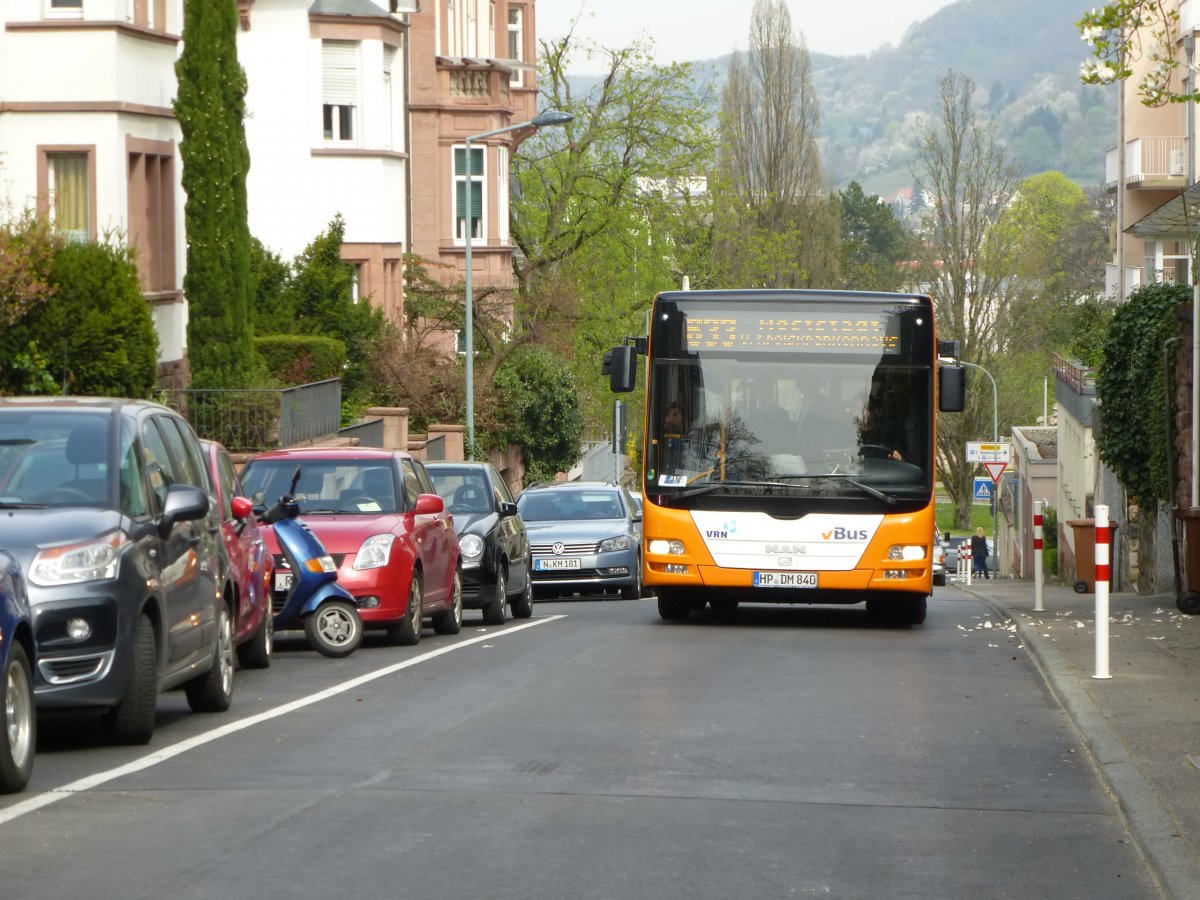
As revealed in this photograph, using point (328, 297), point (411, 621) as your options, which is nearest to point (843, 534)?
point (411, 621)

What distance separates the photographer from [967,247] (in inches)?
3127

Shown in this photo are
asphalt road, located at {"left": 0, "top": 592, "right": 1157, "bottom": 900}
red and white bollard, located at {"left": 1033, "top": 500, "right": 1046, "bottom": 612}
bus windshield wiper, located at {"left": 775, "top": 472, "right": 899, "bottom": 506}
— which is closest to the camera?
asphalt road, located at {"left": 0, "top": 592, "right": 1157, "bottom": 900}

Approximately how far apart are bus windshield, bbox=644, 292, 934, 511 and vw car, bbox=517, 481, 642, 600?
916 centimetres

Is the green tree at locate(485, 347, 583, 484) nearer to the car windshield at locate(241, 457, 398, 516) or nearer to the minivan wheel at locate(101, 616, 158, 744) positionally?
the car windshield at locate(241, 457, 398, 516)

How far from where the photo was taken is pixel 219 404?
29.6m

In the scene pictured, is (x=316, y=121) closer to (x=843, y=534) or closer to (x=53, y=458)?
(x=843, y=534)

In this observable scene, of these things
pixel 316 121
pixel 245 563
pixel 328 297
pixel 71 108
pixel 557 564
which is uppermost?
pixel 316 121

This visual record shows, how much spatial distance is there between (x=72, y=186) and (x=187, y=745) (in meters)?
18.8

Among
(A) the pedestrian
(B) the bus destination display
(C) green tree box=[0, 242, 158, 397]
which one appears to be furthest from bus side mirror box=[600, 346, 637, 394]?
(A) the pedestrian

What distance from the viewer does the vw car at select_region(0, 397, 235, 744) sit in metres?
9.58

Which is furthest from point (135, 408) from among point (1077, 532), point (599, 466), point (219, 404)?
point (599, 466)

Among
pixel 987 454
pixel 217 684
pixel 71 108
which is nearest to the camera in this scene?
pixel 217 684

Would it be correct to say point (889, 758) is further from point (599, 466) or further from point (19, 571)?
point (599, 466)

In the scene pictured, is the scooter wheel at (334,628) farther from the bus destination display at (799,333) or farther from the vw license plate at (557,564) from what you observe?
the vw license plate at (557,564)
